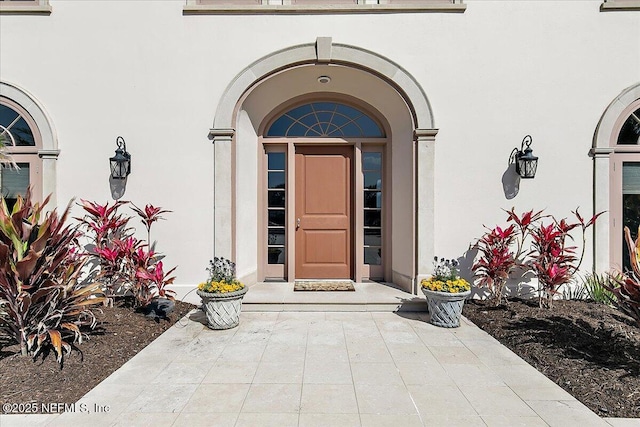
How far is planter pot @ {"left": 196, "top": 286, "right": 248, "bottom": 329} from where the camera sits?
3.59 metres

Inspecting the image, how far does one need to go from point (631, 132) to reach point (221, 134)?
18.2 feet

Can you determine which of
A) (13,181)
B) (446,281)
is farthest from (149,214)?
(446,281)

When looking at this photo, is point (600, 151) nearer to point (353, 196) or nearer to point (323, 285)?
point (353, 196)

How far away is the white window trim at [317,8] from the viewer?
4.29 m

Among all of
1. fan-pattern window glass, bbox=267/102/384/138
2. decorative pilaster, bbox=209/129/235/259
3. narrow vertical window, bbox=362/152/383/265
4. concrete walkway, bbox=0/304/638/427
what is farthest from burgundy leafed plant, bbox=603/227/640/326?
decorative pilaster, bbox=209/129/235/259

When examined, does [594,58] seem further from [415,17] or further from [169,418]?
[169,418]

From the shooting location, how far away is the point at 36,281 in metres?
2.83

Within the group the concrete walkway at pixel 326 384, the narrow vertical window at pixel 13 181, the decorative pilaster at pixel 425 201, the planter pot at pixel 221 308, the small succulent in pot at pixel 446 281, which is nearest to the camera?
the concrete walkway at pixel 326 384

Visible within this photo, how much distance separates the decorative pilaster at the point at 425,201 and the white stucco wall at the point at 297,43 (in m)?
0.11

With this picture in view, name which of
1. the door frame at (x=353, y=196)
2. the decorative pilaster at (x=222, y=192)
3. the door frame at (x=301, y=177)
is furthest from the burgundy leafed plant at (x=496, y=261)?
the decorative pilaster at (x=222, y=192)

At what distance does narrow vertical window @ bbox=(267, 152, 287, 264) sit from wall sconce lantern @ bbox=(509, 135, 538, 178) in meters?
3.29

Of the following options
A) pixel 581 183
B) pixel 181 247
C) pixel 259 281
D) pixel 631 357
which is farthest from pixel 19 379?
pixel 581 183

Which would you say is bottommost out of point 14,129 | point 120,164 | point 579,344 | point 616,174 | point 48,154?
point 579,344

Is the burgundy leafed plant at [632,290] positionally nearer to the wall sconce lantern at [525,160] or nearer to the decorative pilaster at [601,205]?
the wall sconce lantern at [525,160]
